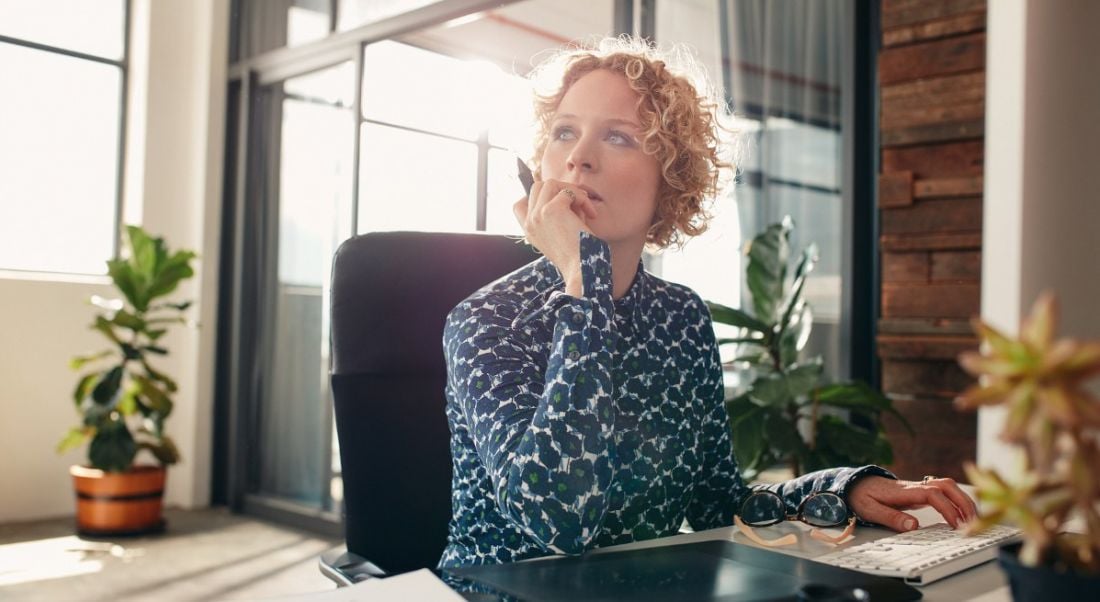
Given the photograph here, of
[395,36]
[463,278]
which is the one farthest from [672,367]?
[395,36]

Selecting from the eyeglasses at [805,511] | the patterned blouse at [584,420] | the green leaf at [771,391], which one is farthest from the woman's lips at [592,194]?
the green leaf at [771,391]

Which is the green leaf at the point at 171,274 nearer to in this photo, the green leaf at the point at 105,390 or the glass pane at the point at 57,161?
the green leaf at the point at 105,390

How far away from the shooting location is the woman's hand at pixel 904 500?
1.11m

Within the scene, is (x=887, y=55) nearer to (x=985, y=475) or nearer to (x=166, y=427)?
(x=985, y=475)

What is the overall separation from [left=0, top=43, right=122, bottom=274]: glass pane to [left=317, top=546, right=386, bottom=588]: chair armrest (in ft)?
13.4

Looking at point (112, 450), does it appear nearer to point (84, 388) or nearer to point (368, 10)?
point (84, 388)

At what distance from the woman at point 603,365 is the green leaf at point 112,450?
3.14m

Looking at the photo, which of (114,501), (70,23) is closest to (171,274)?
(114,501)

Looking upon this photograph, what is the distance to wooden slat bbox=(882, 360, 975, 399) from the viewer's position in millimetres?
2664

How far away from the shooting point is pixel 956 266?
8.70 feet

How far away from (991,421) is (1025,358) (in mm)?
1807

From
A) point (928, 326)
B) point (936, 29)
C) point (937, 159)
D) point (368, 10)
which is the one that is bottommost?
point (928, 326)

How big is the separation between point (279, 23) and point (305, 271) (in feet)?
4.08

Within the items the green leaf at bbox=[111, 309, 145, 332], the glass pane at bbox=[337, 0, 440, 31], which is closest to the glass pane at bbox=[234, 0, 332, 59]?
the glass pane at bbox=[337, 0, 440, 31]
